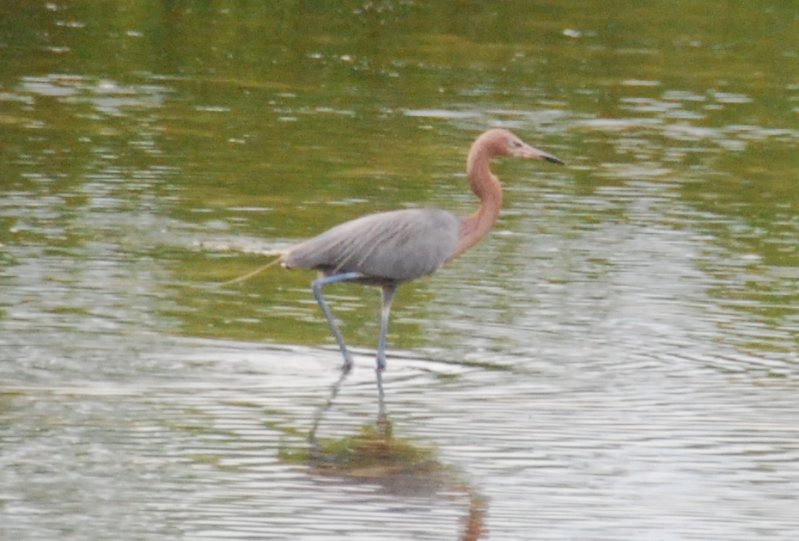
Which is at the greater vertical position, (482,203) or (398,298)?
(482,203)

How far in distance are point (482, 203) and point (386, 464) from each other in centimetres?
272

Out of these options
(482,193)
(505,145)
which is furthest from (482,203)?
(505,145)

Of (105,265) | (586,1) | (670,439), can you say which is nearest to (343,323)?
(105,265)

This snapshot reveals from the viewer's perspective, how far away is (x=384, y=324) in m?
10.1

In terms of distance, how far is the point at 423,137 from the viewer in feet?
53.5

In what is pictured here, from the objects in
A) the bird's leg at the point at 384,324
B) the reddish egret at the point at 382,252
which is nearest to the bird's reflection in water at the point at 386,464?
the bird's leg at the point at 384,324

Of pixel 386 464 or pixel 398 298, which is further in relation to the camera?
pixel 398 298

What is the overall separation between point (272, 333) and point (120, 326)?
0.74 metres

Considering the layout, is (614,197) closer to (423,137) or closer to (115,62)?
(423,137)

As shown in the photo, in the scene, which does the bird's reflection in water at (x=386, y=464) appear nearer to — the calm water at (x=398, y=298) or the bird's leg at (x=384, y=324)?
the calm water at (x=398, y=298)

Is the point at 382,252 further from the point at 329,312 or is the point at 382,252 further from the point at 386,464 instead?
the point at 386,464

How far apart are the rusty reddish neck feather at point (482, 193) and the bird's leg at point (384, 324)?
43cm

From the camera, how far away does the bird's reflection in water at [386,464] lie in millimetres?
7934

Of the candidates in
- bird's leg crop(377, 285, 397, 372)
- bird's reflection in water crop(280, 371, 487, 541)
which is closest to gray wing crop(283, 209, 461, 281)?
bird's leg crop(377, 285, 397, 372)
